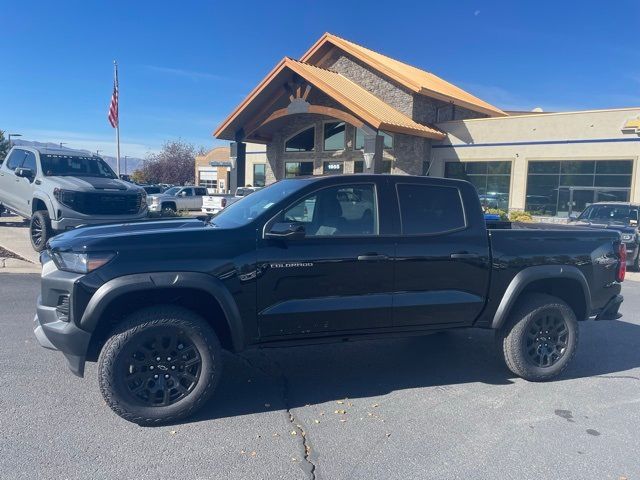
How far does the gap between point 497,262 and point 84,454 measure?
3.51 m

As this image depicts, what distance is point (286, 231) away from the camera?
3877mm

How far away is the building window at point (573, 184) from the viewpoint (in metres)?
21.6

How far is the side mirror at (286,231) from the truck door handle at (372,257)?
0.55 m

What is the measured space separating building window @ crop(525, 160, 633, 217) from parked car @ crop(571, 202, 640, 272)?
8.08m

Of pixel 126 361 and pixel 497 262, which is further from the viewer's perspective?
pixel 497 262

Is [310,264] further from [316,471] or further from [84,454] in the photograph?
[84,454]

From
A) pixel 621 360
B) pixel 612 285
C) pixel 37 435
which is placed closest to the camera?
pixel 37 435

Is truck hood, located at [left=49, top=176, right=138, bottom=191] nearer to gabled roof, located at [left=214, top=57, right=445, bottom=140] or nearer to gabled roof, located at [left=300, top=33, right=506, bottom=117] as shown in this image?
gabled roof, located at [left=214, top=57, right=445, bottom=140]

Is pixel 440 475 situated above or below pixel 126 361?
below

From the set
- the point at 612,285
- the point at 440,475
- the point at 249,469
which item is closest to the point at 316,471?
the point at 249,469

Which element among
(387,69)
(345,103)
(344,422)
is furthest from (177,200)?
(344,422)

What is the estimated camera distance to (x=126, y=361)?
367cm

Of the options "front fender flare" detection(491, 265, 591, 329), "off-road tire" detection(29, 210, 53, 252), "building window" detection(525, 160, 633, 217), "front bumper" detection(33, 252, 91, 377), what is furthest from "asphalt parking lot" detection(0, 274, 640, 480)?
"building window" detection(525, 160, 633, 217)

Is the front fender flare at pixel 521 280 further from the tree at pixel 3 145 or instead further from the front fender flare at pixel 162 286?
the tree at pixel 3 145
